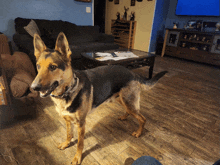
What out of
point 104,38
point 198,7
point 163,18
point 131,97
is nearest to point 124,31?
point 163,18

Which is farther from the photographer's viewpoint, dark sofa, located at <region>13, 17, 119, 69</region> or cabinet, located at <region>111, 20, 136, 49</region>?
cabinet, located at <region>111, 20, 136, 49</region>

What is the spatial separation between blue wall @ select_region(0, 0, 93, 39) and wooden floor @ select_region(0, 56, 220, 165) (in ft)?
7.79

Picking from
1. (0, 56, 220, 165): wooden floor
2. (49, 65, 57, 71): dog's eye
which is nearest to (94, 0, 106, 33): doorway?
(0, 56, 220, 165): wooden floor

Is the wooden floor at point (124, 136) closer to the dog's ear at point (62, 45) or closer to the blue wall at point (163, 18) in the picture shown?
the dog's ear at point (62, 45)

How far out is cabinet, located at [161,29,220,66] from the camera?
4.07 m

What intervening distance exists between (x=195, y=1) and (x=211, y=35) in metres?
1.36

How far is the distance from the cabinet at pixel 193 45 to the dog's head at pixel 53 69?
460cm

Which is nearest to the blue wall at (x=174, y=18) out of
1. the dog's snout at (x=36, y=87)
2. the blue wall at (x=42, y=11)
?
the blue wall at (x=42, y=11)

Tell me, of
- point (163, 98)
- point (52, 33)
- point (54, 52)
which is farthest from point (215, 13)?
point (54, 52)

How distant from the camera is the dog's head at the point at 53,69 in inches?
33.4

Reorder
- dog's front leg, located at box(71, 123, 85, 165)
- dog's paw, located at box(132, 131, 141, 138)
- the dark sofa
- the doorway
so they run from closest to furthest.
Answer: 1. dog's front leg, located at box(71, 123, 85, 165)
2. dog's paw, located at box(132, 131, 141, 138)
3. the dark sofa
4. the doorway

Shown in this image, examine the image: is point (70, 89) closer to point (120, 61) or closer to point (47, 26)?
point (120, 61)

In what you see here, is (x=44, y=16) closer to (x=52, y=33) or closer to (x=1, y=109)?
(x=52, y=33)

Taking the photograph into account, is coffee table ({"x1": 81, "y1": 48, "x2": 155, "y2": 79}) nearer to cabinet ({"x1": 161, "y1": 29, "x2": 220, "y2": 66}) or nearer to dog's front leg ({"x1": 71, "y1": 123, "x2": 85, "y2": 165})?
dog's front leg ({"x1": 71, "y1": 123, "x2": 85, "y2": 165})
